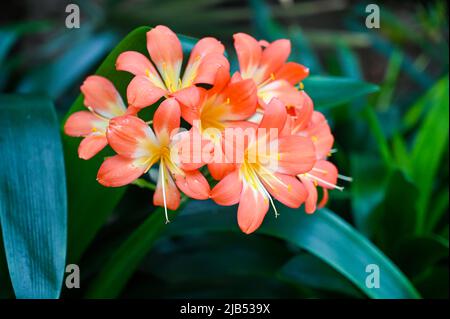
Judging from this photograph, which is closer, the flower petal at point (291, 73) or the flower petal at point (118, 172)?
the flower petal at point (118, 172)

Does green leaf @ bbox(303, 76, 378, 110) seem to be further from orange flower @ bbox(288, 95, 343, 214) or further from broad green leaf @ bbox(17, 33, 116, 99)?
broad green leaf @ bbox(17, 33, 116, 99)

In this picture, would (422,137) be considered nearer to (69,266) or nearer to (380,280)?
(380,280)

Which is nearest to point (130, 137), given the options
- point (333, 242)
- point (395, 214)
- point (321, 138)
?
point (321, 138)

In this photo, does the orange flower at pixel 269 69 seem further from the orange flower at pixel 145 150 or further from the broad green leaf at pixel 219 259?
the broad green leaf at pixel 219 259

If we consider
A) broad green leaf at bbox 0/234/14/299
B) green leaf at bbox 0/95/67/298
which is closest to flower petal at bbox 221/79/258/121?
green leaf at bbox 0/95/67/298

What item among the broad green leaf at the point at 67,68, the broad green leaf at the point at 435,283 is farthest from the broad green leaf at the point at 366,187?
the broad green leaf at the point at 67,68

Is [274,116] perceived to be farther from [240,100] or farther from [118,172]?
[118,172]

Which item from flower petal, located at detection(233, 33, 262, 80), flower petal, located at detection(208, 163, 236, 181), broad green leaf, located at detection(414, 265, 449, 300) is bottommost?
broad green leaf, located at detection(414, 265, 449, 300)
